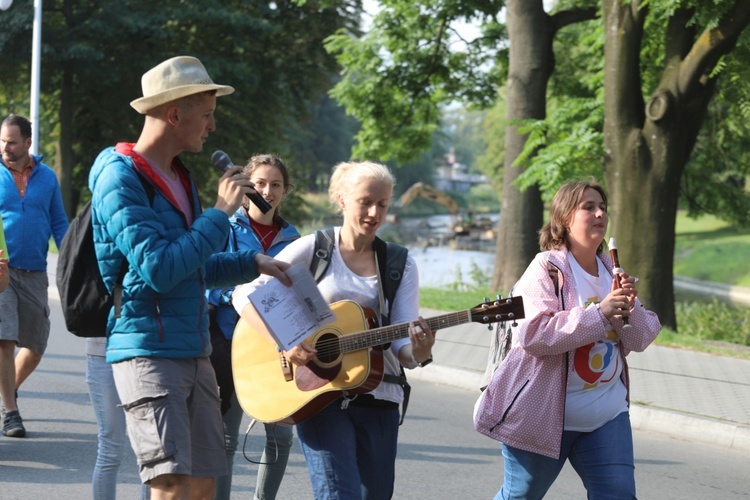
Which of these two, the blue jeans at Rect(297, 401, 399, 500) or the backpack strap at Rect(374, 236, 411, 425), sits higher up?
the backpack strap at Rect(374, 236, 411, 425)

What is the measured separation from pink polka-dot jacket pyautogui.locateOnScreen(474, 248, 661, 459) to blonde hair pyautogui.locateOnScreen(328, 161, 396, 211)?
28.5 inches

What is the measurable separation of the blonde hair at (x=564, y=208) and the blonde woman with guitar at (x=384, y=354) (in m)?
0.62

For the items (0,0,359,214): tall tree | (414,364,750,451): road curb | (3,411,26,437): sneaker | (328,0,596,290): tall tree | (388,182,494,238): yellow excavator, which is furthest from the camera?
(388,182,494,238): yellow excavator

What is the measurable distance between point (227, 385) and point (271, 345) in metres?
0.62

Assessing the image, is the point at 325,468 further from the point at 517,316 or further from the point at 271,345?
the point at 517,316

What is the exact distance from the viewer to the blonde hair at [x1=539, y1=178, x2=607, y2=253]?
433 cm

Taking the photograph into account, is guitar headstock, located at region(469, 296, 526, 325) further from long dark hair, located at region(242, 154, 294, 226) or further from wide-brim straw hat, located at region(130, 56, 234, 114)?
long dark hair, located at region(242, 154, 294, 226)

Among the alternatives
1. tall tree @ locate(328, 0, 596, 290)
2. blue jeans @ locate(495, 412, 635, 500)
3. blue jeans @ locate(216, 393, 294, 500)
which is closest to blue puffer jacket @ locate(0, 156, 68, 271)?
blue jeans @ locate(216, 393, 294, 500)

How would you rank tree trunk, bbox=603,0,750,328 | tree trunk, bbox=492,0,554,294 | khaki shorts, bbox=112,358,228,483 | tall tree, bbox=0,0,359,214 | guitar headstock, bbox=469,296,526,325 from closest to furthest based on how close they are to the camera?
khaki shorts, bbox=112,358,228,483 → guitar headstock, bbox=469,296,526,325 → tree trunk, bbox=603,0,750,328 → tree trunk, bbox=492,0,554,294 → tall tree, bbox=0,0,359,214

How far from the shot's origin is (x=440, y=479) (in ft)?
21.5

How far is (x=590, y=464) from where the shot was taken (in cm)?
410

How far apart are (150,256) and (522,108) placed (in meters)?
14.0

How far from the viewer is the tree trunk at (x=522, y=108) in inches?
657

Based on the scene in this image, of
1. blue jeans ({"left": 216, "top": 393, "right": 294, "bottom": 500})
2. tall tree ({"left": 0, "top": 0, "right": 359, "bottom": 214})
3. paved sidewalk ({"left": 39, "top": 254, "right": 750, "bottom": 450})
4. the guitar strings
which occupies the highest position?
tall tree ({"left": 0, "top": 0, "right": 359, "bottom": 214})
